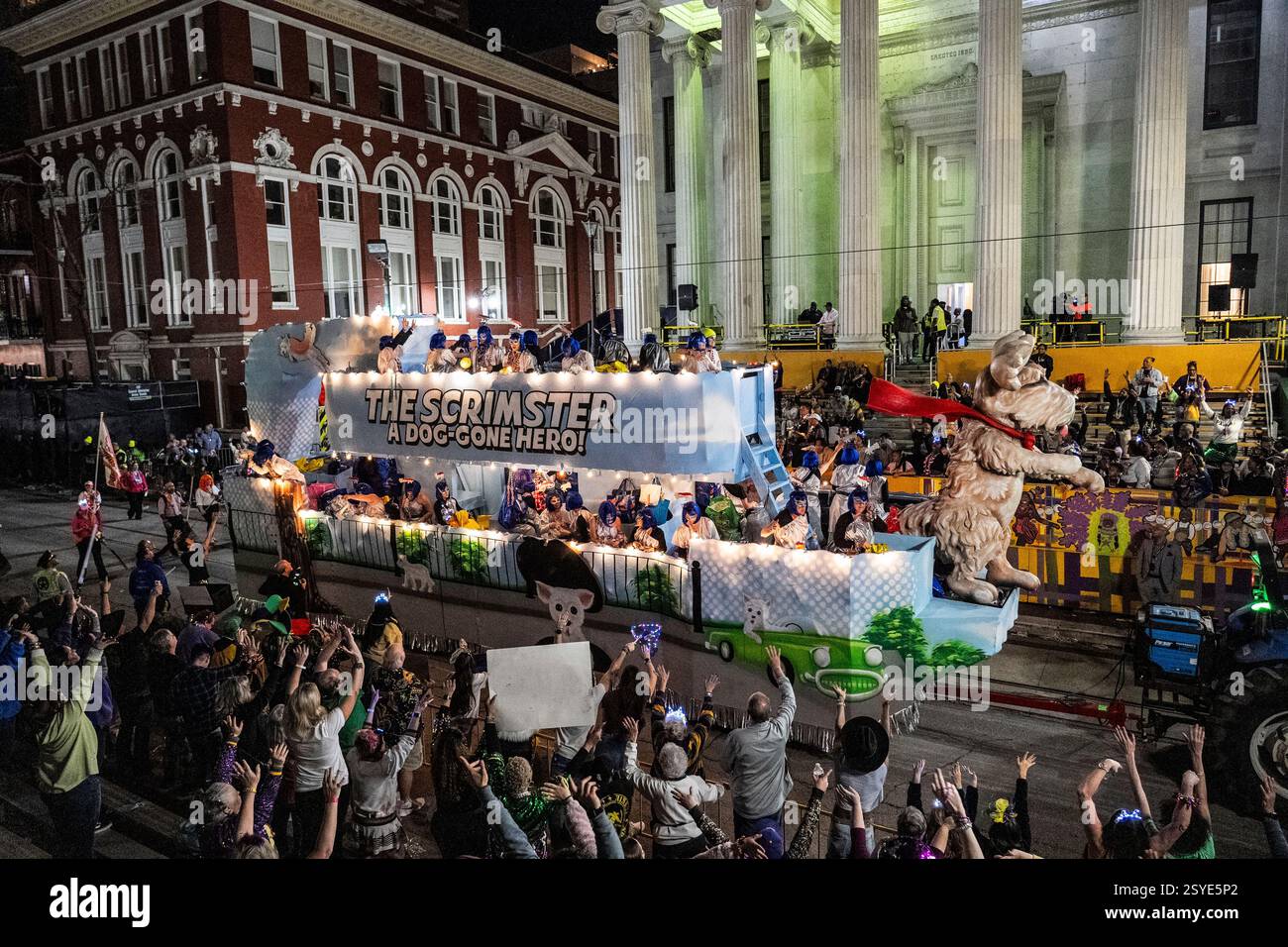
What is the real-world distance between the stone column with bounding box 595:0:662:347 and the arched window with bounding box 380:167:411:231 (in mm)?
12424

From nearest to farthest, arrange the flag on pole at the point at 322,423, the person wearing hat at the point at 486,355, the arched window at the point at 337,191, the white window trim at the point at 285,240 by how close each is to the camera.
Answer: the person wearing hat at the point at 486,355 → the flag on pole at the point at 322,423 → the white window trim at the point at 285,240 → the arched window at the point at 337,191

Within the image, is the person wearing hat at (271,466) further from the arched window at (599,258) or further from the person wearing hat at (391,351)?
the arched window at (599,258)

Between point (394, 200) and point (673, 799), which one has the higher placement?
point (394, 200)

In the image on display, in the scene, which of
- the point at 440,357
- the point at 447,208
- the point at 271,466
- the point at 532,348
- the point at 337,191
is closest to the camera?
the point at 532,348

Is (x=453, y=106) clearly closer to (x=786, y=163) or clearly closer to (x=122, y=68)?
(x=122, y=68)

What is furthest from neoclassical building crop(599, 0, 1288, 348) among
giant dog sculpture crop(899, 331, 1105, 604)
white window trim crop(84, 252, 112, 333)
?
white window trim crop(84, 252, 112, 333)

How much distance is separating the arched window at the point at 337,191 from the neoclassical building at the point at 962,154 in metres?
11.8

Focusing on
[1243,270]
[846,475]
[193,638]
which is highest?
[1243,270]

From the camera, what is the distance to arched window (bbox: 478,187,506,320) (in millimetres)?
38416

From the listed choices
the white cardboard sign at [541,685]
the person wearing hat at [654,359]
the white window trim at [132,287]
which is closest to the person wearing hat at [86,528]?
the person wearing hat at [654,359]

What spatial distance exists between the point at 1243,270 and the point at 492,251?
1123 inches

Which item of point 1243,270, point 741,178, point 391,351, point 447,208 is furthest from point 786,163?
point 391,351

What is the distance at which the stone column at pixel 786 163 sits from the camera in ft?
88.0

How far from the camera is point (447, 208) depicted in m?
36.7
